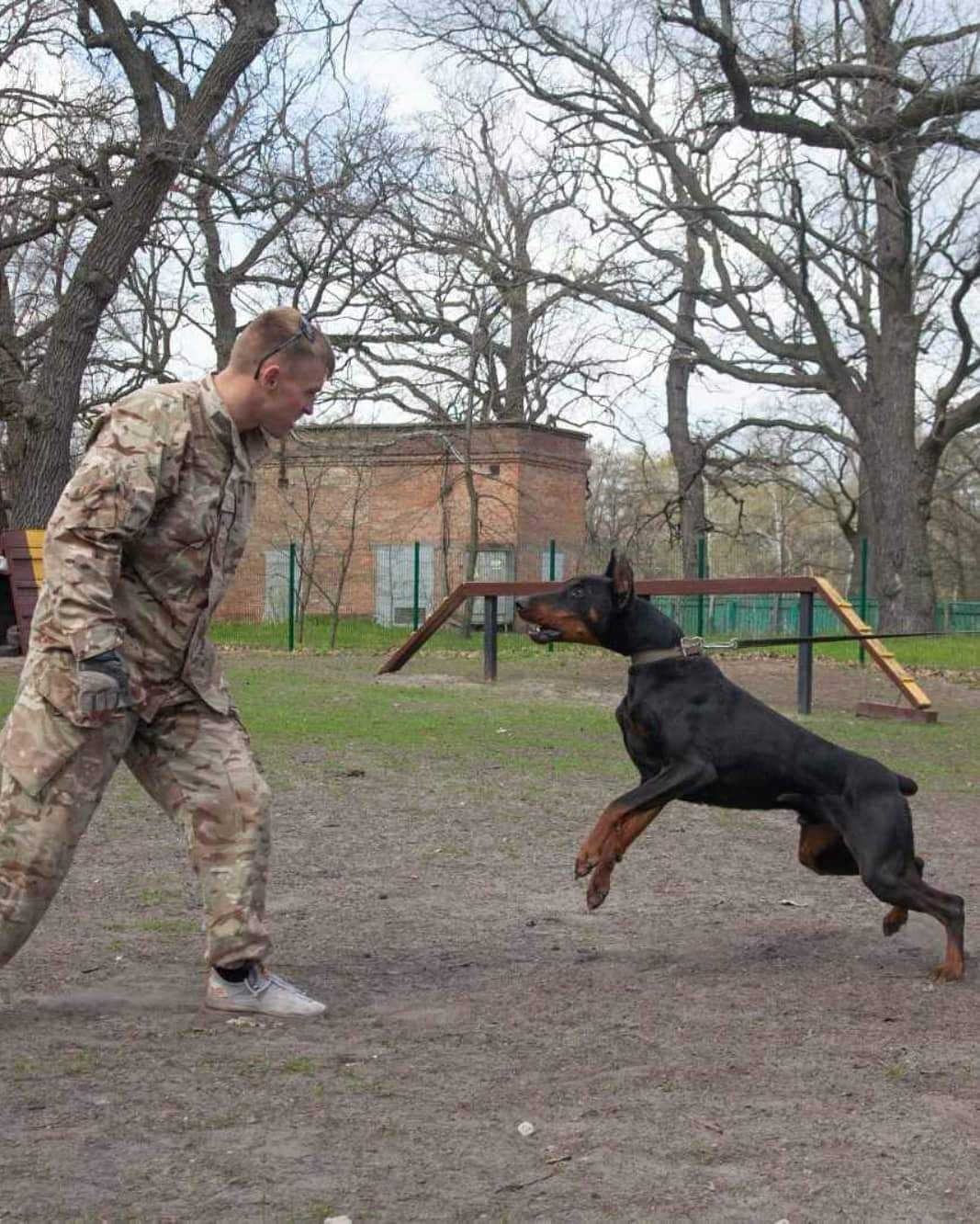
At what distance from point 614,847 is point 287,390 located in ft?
6.49

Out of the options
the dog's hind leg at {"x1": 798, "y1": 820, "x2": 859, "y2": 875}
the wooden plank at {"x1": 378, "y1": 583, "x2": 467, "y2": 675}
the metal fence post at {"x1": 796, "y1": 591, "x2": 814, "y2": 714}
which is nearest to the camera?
the dog's hind leg at {"x1": 798, "y1": 820, "x2": 859, "y2": 875}

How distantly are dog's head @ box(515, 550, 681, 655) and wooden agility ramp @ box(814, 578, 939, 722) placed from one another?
6846mm

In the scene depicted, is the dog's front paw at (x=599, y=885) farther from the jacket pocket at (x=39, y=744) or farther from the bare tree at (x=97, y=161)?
the bare tree at (x=97, y=161)

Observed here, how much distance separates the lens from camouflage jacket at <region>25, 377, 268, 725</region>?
398 cm

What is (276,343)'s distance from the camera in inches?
165

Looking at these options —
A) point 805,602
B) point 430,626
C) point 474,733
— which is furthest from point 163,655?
point 430,626

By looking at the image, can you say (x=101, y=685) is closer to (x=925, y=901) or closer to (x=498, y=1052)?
(x=498, y=1052)

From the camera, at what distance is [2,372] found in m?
24.5

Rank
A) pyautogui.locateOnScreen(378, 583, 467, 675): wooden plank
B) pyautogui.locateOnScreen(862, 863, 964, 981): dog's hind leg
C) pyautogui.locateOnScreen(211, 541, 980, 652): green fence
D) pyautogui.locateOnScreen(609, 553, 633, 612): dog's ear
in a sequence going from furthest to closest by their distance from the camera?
pyautogui.locateOnScreen(211, 541, 980, 652): green fence < pyautogui.locateOnScreen(378, 583, 467, 675): wooden plank < pyautogui.locateOnScreen(609, 553, 633, 612): dog's ear < pyautogui.locateOnScreen(862, 863, 964, 981): dog's hind leg

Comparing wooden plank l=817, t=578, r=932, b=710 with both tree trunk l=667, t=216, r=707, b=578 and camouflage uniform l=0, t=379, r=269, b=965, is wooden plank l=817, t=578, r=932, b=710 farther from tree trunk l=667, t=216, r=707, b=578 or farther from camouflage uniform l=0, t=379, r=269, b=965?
tree trunk l=667, t=216, r=707, b=578

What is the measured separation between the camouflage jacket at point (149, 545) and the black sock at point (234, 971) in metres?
0.80

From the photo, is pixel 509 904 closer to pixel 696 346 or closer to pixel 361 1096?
pixel 361 1096

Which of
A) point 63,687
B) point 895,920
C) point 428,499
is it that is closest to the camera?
point 63,687

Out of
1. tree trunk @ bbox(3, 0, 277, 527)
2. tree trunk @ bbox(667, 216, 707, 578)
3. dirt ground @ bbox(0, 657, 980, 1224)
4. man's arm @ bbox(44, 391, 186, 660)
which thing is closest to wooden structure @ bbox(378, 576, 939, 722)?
dirt ground @ bbox(0, 657, 980, 1224)
